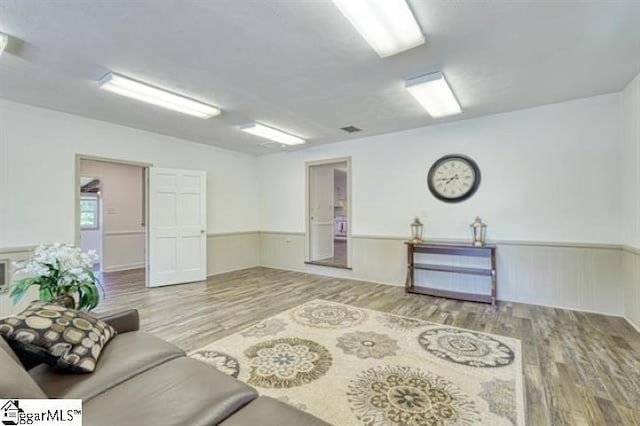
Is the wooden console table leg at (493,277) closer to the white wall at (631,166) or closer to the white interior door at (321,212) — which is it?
the white wall at (631,166)

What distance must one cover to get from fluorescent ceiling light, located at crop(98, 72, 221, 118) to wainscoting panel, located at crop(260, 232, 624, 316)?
137 inches

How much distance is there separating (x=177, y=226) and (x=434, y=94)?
181 inches

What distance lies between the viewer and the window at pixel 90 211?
7317 millimetres

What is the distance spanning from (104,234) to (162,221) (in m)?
2.62

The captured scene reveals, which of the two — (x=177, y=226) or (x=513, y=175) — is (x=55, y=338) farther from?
(x=513, y=175)

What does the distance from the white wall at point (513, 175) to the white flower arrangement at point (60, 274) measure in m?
4.17

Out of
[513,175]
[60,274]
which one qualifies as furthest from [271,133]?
[513,175]

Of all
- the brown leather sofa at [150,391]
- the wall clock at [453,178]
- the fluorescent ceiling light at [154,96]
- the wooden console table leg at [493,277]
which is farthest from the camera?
the wall clock at [453,178]

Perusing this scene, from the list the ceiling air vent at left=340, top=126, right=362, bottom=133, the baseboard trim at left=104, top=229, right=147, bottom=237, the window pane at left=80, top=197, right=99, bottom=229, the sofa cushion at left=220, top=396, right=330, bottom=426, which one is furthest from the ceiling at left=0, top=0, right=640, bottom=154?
the window pane at left=80, top=197, right=99, bottom=229

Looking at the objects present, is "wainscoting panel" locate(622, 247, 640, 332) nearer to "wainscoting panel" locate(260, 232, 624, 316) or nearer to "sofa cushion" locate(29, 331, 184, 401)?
"wainscoting panel" locate(260, 232, 624, 316)

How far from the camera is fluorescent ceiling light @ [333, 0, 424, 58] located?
1.84 m

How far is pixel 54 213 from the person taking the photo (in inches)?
154

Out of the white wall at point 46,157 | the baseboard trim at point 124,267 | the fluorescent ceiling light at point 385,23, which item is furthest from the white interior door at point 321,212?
the baseboard trim at point 124,267

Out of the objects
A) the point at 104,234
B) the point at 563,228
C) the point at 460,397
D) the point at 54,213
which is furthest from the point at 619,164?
the point at 104,234
